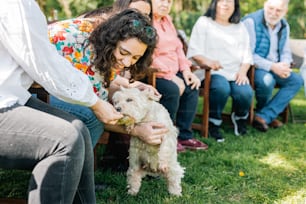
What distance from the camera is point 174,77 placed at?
151 inches

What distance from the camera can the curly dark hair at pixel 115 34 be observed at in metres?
2.25

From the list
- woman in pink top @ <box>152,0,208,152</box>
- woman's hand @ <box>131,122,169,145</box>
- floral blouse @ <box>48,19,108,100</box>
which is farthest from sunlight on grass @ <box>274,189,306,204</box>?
floral blouse @ <box>48,19,108,100</box>

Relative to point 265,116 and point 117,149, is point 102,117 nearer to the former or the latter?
point 117,149

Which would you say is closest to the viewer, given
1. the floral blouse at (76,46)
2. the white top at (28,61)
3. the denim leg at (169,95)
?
the white top at (28,61)

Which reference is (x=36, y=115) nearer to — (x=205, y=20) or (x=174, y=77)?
(x=174, y=77)

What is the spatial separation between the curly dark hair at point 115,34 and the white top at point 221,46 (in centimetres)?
212

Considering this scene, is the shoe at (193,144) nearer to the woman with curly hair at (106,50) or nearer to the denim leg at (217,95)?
the denim leg at (217,95)

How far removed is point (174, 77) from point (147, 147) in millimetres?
1324

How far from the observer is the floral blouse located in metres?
2.40

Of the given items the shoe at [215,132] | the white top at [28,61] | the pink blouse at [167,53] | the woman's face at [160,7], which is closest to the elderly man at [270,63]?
the shoe at [215,132]

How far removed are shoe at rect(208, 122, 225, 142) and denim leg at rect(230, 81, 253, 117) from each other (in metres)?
0.31

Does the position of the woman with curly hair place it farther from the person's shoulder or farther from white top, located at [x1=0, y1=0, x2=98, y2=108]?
the person's shoulder

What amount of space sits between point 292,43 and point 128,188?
409 centimetres

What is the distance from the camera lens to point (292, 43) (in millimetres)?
6004
